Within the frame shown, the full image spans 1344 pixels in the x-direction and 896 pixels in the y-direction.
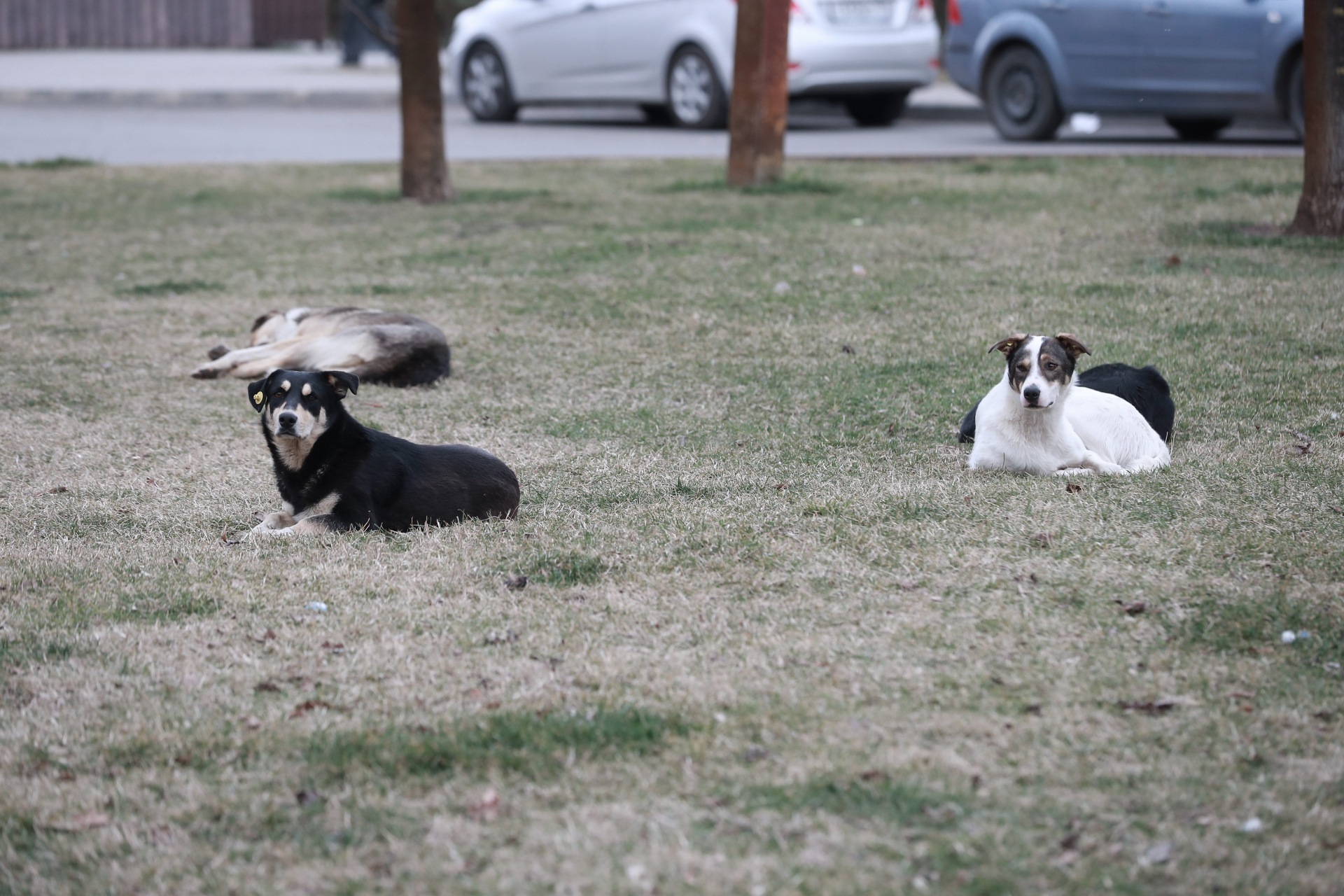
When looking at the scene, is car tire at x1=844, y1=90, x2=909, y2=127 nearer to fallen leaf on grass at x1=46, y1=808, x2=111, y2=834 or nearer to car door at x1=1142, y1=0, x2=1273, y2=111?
car door at x1=1142, y1=0, x2=1273, y2=111

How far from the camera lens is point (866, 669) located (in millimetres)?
3891

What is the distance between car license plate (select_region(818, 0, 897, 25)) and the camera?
16547 mm

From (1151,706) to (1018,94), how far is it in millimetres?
13630

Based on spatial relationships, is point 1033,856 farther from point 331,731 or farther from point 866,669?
point 331,731

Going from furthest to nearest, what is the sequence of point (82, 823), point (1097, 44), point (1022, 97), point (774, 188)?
point (1022, 97)
point (1097, 44)
point (774, 188)
point (82, 823)

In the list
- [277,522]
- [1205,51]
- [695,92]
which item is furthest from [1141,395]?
[695,92]

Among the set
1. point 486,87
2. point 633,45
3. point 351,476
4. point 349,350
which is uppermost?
point 633,45

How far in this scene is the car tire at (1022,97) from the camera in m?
15.5

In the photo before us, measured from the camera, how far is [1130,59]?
14445 millimetres

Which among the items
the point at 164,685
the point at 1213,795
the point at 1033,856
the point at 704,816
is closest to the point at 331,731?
the point at 164,685

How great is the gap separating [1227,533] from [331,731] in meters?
3.02

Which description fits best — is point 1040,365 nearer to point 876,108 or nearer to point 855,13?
point 855,13

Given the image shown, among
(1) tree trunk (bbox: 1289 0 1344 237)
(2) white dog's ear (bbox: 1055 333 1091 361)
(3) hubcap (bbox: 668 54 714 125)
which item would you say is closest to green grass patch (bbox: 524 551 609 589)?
(2) white dog's ear (bbox: 1055 333 1091 361)

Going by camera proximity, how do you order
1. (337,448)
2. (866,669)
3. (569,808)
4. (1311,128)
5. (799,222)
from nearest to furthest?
(569,808), (866,669), (337,448), (1311,128), (799,222)
